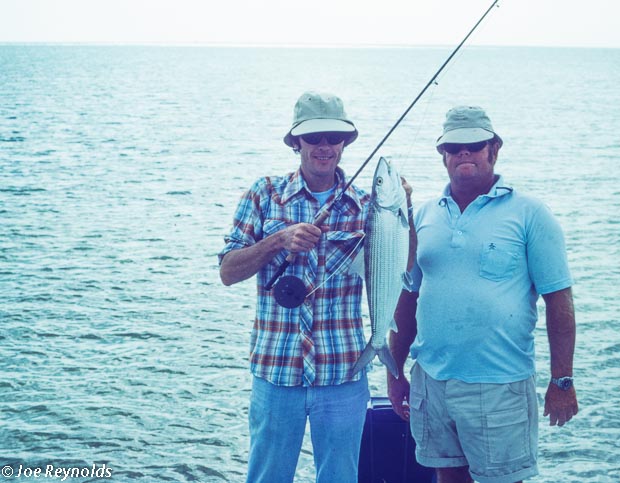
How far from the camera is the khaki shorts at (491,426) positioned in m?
3.97

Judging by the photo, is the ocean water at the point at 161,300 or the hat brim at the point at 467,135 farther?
the ocean water at the point at 161,300

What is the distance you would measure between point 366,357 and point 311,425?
1.67 ft

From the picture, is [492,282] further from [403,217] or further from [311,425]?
[311,425]

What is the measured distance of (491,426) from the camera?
3975mm

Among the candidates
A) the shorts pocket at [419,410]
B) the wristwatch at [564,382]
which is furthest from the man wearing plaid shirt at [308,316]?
the wristwatch at [564,382]

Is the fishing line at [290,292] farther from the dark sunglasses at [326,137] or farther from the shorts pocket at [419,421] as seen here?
the shorts pocket at [419,421]

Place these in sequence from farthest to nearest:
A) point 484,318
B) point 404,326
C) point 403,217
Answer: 1. point 404,326
2. point 484,318
3. point 403,217

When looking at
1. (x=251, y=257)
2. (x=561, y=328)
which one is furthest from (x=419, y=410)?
(x=251, y=257)

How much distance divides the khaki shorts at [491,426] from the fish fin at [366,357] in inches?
16.7

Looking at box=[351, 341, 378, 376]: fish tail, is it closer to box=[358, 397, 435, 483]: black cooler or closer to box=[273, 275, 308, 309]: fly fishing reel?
box=[273, 275, 308, 309]: fly fishing reel

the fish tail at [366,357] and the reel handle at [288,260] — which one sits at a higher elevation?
the reel handle at [288,260]

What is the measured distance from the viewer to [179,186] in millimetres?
22938

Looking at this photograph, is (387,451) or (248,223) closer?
(248,223)

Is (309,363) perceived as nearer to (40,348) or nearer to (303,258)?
(303,258)
